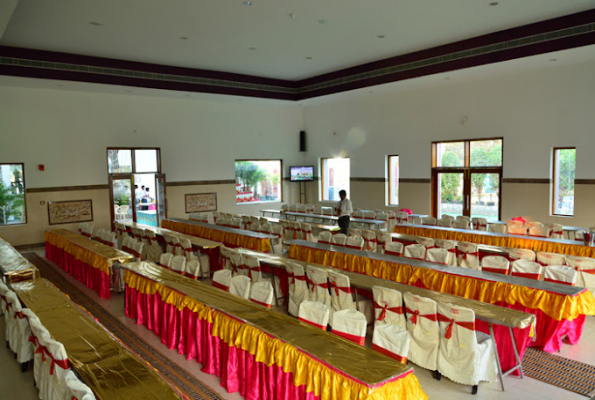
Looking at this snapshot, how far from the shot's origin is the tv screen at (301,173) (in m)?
19.9

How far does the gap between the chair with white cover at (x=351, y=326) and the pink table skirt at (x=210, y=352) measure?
0.77 meters

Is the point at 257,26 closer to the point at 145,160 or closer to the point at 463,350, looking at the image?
the point at 145,160

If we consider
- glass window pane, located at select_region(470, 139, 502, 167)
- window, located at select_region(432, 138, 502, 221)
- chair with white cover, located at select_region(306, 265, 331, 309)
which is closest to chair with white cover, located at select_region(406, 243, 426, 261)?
chair with white cover, located at select_region(306, 265, 331, 309)

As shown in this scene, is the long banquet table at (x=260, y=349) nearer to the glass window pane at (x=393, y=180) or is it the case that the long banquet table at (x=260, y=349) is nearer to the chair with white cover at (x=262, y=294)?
the chair with white cover at (x=262, y=294)

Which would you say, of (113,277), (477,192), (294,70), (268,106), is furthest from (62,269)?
(477,192)

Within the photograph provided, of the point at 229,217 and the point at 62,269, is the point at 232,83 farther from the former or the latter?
the point at 62,269

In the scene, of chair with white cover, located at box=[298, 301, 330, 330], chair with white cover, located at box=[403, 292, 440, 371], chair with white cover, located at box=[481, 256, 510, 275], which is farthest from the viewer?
chair with white cover, located at box=[481, 256, 510, 275]

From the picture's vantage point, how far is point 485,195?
1460 cm

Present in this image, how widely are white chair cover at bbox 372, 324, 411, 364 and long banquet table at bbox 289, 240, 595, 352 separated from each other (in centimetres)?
259

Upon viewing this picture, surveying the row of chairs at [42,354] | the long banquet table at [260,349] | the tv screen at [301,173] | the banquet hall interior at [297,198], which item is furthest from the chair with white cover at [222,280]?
the tv screen at [301,173]

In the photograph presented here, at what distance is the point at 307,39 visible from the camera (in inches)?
470

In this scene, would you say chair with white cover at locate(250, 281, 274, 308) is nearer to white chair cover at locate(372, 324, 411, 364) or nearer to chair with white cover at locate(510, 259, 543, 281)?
white chair cover at locate(372, 324, 411, 364)

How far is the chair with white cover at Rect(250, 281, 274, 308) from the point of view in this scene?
210 inches

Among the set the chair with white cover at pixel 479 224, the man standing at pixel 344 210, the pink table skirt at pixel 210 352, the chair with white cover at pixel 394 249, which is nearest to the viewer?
the pink table skirt at pixel 210 352
